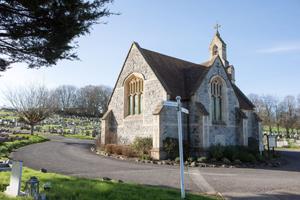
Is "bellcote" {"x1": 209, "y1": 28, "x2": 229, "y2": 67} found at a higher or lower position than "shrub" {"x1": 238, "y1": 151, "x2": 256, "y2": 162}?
higher

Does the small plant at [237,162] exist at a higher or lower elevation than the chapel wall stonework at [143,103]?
lower

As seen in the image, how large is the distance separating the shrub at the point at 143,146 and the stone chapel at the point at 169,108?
0.58 m

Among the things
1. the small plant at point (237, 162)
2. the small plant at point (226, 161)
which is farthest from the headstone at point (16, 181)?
the small plant at point (237, 162)

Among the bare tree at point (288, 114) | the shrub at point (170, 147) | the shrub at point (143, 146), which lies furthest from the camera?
the bare tree at point (288, 114)

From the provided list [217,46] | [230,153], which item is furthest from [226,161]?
[217,46]

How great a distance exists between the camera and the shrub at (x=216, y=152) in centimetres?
1973

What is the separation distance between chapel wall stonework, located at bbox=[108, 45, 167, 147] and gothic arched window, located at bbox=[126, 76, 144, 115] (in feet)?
1.75

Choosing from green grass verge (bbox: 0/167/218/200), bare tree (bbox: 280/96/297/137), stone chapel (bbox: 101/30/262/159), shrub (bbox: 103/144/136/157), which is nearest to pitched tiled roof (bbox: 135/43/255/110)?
stone chapel (bbox: 101/30/262/159)

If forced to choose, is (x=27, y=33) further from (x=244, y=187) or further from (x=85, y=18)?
(x=244, y=187)

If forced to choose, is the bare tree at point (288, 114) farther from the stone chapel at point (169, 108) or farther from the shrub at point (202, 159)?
the shrub at point (202, 159)

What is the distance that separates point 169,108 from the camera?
68.5 ft

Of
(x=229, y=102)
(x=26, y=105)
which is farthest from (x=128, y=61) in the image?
(x=26, y=105)

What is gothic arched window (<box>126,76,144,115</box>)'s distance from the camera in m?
23.6

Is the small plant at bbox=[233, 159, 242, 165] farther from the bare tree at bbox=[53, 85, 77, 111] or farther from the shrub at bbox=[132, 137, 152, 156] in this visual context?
the bare tree at bbox=[53, 85, 77, 111]
